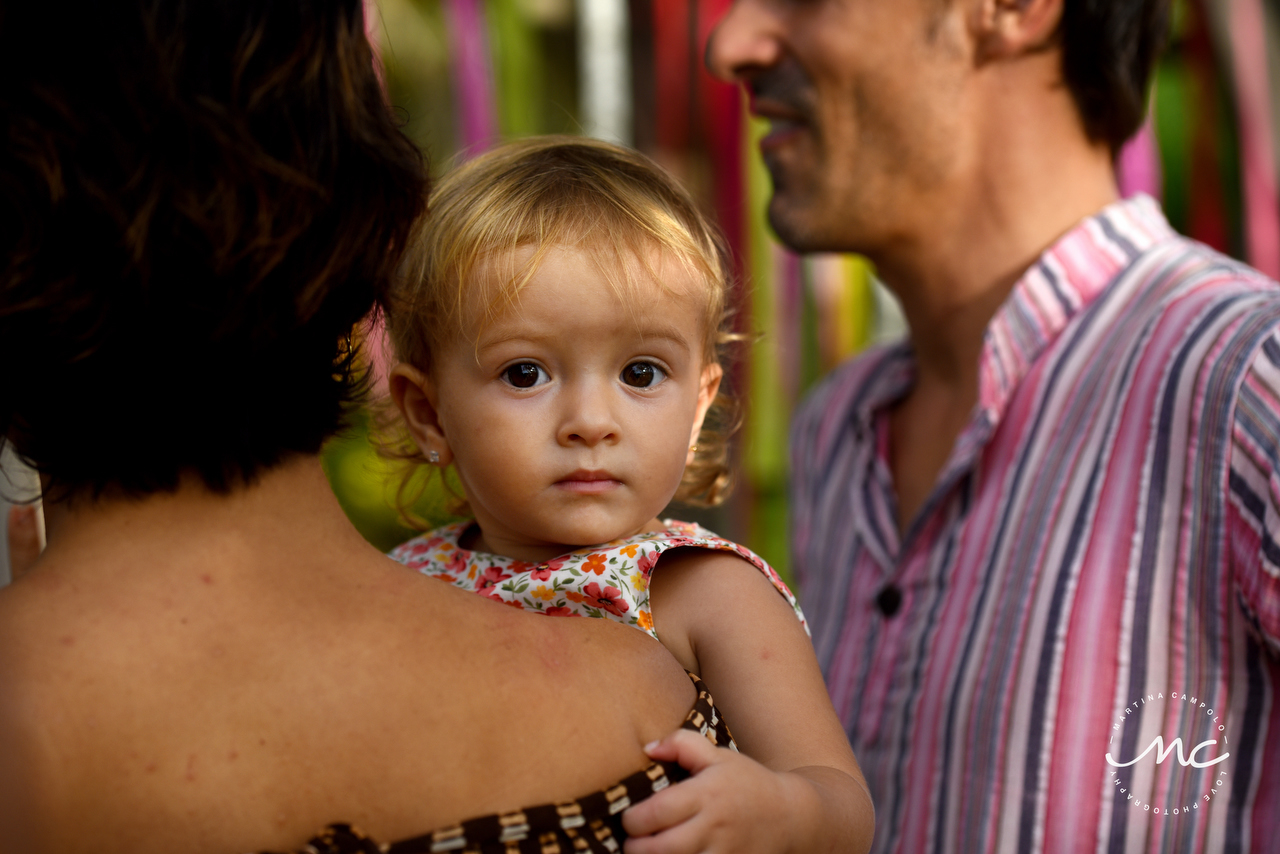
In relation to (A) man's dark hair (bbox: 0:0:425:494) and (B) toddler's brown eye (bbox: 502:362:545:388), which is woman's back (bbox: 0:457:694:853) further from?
(B) toddler's brown eye (bbox: 502:362:545:388)

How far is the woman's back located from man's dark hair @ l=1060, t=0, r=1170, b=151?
6.02 feet

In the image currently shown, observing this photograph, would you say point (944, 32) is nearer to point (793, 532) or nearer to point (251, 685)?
point (793, 532)

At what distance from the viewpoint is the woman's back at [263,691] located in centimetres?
82

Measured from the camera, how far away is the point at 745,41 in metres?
2.39

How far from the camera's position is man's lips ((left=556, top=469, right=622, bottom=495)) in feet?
4.16

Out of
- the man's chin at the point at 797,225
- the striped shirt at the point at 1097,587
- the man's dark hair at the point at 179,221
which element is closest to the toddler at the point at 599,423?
the man's dark hair at the point at 179,221

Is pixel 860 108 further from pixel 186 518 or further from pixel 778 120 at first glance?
pixel 186 518

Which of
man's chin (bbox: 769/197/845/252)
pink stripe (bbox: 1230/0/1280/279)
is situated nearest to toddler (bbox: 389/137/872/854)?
man's chin (bbox: 769/197/845/252)

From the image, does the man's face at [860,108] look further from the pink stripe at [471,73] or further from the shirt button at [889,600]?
the pink stripe at [471,73]

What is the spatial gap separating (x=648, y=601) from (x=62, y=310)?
2.30ft

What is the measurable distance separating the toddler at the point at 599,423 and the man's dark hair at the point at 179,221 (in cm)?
33

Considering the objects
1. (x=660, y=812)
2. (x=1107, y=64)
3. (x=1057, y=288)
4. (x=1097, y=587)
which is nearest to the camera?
(x=660, y=812)

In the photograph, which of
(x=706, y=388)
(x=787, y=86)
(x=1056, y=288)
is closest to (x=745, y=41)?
(x=787, y=86)

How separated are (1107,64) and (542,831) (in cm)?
200
